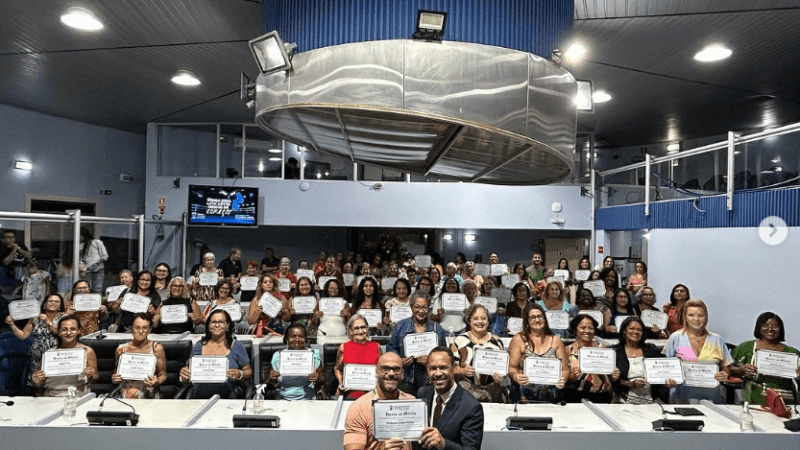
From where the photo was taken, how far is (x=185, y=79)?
8203mm

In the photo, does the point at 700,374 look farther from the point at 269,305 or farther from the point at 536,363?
the point at 269,305

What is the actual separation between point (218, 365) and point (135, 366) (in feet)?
1.98

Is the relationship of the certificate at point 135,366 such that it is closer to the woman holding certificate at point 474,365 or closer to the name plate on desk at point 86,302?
the name plate on desk at point 86,302

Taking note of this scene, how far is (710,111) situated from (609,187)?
2273 mm

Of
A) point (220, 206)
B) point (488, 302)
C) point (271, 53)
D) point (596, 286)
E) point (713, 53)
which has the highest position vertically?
point (713, 53)

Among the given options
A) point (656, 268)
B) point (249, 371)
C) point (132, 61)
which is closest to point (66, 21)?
point (132, 61)

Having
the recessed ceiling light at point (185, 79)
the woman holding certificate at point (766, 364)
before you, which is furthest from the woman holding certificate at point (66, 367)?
the woman holding certificate at point (766, 364)

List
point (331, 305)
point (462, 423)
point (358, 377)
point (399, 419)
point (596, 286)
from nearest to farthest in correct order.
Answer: point (399, 419) < point (462, 423) < point (358, 377) < point (331, 305) < point (596, 286)

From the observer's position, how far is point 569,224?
459 inches

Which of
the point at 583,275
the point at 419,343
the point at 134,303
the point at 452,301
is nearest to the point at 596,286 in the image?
the point at 583,275

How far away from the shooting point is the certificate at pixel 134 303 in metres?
6.11

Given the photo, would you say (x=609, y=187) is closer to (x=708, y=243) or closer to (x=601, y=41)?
(x=708, y=243)

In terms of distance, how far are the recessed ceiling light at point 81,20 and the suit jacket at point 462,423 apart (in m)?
5.18

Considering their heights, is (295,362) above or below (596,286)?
below
